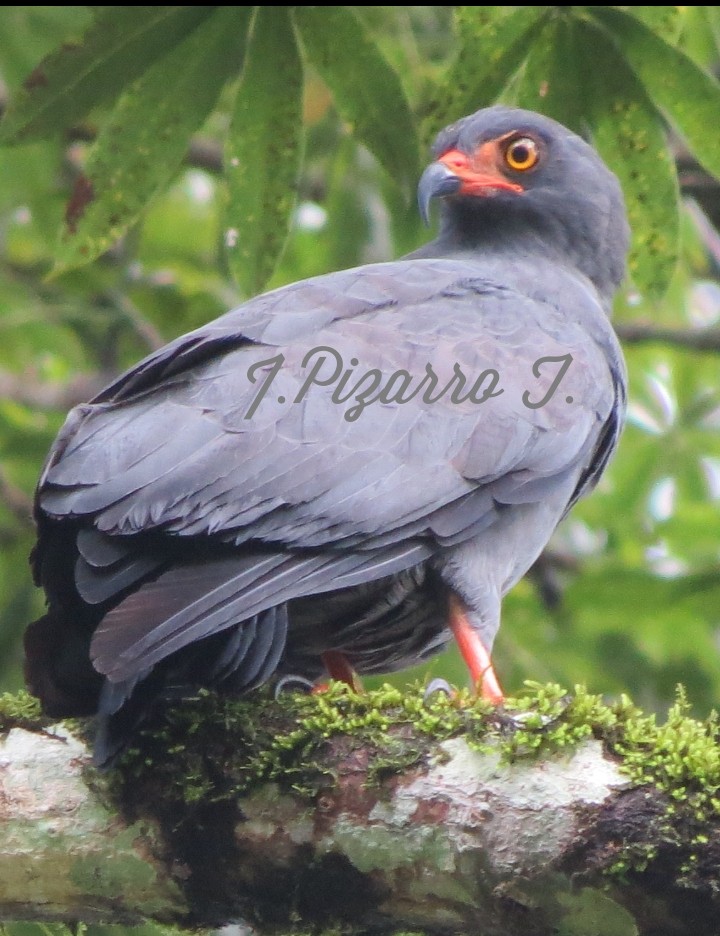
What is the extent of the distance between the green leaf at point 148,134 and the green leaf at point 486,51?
82 cm

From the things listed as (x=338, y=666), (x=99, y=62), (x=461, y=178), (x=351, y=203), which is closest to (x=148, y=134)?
(x=99, y=62)

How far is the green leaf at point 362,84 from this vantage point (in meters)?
5.13

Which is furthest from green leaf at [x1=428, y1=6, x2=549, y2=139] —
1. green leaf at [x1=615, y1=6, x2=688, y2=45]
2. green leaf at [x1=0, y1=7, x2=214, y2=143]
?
green leaf at [x1=0, y1=7, x2=214, y2=143]

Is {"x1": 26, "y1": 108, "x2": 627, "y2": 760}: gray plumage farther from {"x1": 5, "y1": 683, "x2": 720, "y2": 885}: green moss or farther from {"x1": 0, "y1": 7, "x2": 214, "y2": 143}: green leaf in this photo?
{"x1": 0, "y1": 7, "x2": 214, "y2": 143}: green leaf

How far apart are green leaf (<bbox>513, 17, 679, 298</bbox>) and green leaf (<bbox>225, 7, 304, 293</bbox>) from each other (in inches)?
34.3

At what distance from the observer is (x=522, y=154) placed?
5918 millimetres

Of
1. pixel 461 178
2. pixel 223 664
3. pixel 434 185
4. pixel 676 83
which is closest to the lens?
pixel 223 664

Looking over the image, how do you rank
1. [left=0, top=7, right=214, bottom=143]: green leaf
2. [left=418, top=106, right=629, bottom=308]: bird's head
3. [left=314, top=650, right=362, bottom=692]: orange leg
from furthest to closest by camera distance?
[left=418, top=106, right=629, bottom=308]: bird's head
[left=0, top=7, right=214, bottom=143]: green leaf
[left=314, top=650, right=362, bottom=692]: orange leg

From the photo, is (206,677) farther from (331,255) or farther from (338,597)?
(331,255)

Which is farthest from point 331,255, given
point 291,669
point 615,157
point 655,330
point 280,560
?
point 280,560

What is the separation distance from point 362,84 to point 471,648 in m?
2.16

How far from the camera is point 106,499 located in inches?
147

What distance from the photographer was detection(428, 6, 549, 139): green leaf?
205 inches

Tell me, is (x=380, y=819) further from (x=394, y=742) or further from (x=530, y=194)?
(x=530, y=194)
